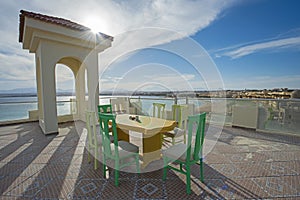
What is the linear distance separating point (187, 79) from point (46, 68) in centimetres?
442

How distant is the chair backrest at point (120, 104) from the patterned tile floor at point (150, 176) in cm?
411

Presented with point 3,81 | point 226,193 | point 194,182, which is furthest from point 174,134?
point 3,81

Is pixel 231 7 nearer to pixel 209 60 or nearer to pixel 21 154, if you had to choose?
pixel 209 60

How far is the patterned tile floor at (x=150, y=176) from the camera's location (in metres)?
2.05

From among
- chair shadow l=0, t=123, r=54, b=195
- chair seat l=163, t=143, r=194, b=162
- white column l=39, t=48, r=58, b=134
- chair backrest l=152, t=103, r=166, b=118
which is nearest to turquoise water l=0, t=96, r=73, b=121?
chair shadow l=0, t=123, r=54, b=195

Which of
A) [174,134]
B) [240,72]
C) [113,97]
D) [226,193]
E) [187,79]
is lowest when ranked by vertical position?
[226,193]

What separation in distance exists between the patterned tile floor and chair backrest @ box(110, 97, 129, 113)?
411 cm

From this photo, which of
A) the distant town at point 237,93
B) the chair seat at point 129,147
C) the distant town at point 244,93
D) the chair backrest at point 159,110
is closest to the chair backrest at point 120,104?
the distant town at point 237,93

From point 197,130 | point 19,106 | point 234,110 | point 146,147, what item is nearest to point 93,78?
point 19,106

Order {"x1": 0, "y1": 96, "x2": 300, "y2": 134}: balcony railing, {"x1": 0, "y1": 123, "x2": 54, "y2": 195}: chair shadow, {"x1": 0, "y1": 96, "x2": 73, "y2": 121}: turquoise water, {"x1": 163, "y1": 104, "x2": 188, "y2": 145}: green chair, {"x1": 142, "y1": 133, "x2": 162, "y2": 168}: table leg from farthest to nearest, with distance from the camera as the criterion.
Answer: {"x1": 0, "y1": 96, "x2": 73, "y2": 121}: turquoise water < {"x1": 0, "y1": 96, "x2": 300, "y2": 134}: balcony railing < {"x1": 163, "y1": 104, "x2": 188, "y2": 145}: green chair < {"x1": 142, "y1": 133, "x2": 162, "y2": 168}: table leg < {"x1": 0, "y1": 123, "x2": 54, "y2": 195}: chair shadow

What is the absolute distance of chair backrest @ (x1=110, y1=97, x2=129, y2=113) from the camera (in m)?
8.07

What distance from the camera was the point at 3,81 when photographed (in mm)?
9008

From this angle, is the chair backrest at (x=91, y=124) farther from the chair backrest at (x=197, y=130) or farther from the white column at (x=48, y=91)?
the white column at (x=48, y=91)

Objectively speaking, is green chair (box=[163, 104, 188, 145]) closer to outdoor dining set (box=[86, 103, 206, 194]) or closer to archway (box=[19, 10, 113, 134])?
outdoor dining set (box=[86, 103, 206, 194])
